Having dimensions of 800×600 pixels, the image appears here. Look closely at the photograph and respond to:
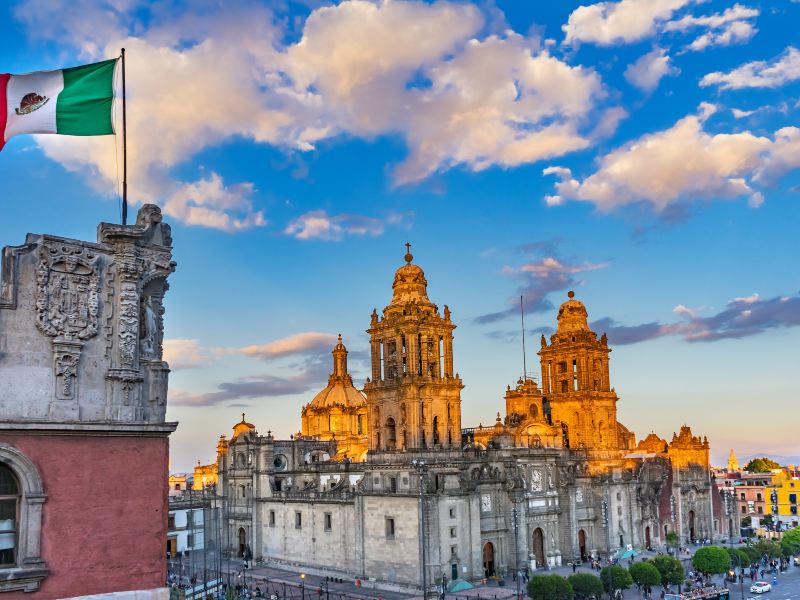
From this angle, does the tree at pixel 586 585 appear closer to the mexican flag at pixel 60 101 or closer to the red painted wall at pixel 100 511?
the red painted wall at pixel 100 511

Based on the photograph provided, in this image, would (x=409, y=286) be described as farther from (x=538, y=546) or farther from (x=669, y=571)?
(x=669, y=571)

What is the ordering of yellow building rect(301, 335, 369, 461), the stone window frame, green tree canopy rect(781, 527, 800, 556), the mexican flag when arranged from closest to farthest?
the stone window frame → the mexican flag → green tree canopy rect(781, 527, 800, 556) → yellow building rect(301, 335, 369, 461)

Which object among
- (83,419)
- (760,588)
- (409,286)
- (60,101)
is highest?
(409,286)

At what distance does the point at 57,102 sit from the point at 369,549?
171 feet

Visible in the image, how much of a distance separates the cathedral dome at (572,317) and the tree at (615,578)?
129 ft

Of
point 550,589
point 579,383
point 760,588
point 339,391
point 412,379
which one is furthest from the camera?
point 339,391

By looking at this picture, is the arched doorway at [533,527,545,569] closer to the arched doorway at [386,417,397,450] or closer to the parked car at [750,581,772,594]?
the arched doorway at [386,417,397,450]

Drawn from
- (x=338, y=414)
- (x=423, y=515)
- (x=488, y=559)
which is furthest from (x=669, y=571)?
(x=338, y=414)

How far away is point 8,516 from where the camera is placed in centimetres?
1552

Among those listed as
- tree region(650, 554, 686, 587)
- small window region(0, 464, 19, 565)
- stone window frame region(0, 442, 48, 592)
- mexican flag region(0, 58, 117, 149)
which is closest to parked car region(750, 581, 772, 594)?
tree region(650, 554, 686, 587)

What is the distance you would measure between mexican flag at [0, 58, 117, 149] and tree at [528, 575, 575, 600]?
141 ft

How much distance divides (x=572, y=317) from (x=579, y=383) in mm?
7607

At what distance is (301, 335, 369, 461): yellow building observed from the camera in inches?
3853

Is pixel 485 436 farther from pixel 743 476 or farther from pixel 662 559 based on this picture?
pixel 743 476
